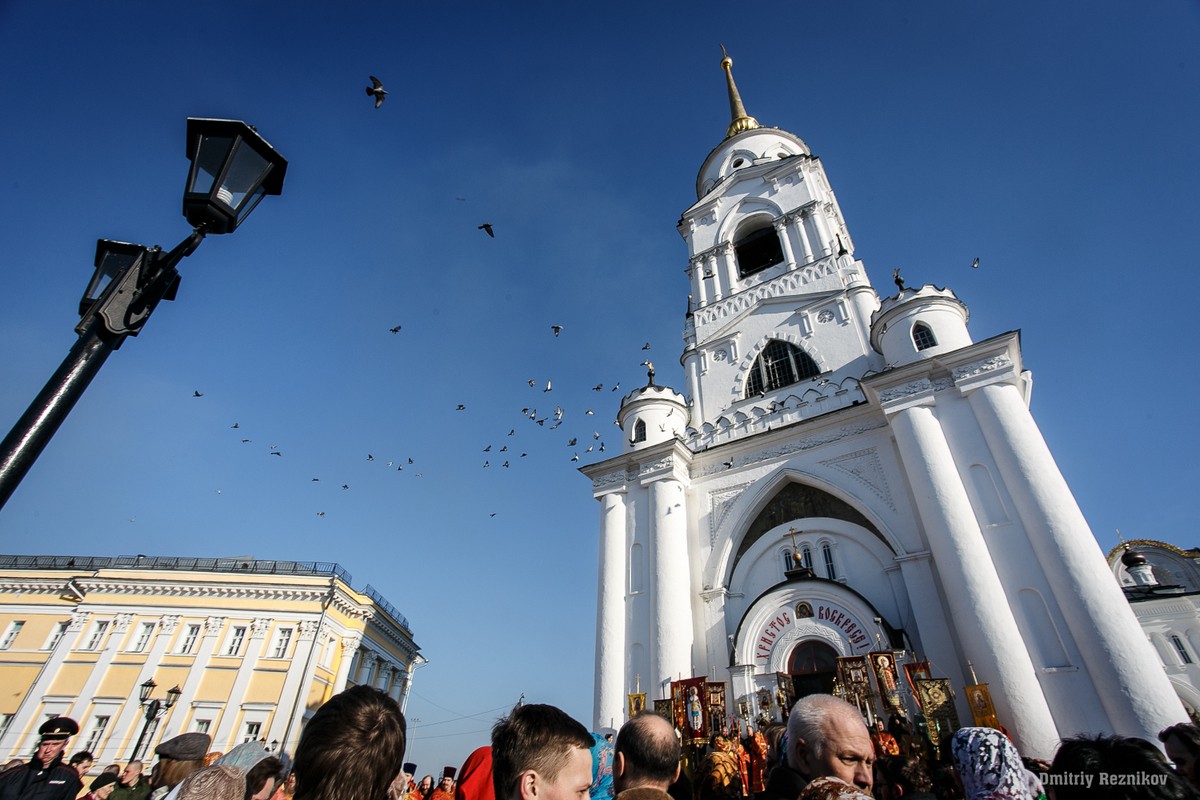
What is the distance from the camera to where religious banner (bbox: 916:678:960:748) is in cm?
935

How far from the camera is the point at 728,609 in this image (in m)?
14.3

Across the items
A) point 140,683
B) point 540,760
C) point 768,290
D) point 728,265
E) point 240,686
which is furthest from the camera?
point 140,683

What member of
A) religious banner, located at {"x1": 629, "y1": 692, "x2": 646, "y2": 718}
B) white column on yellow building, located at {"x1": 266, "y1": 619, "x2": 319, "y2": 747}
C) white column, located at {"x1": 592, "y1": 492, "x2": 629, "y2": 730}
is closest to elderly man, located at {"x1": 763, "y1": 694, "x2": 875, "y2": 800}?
religious banner, located at {"x1": 629, "y1": 692, "x2": 646, "y2": 718}

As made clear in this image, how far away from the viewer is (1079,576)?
32.8 feet

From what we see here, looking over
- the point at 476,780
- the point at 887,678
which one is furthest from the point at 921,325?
the point at 476,780

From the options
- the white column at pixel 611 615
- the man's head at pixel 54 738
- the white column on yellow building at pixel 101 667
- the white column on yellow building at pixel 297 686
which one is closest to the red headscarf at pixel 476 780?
the man's head at pixel 54 738

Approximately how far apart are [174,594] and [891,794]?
30.2 m

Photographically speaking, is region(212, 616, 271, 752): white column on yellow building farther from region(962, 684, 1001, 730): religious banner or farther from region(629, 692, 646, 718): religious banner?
region(962, 684, 1001, 730): religious banner

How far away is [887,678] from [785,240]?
15935 mm

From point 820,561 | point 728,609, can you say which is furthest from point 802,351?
point 728,609

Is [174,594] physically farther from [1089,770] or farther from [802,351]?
[1089,770]

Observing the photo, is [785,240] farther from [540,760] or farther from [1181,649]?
[540,760]

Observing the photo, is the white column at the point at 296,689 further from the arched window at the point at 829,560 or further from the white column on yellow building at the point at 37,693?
the arched window at the point at 829,560

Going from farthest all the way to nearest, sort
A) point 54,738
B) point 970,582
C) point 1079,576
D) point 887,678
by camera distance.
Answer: point 970,582, point 887,678, point 1079,576, point 54,738
